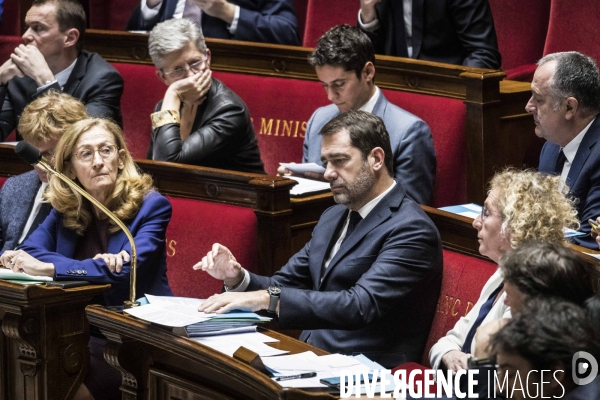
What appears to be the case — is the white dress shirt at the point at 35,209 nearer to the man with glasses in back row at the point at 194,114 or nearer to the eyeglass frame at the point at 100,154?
the eyeglass frame at the point at 100,154

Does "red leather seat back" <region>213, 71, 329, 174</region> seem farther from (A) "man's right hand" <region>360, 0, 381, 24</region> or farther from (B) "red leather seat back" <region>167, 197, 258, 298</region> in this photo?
(B) "red leather seat back" <region>167, 197, 258, 298</region>

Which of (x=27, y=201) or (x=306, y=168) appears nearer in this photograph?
(x=27, y=201)

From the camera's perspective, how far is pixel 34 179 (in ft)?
7.92

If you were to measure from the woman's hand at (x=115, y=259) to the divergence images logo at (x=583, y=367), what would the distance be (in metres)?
1.09

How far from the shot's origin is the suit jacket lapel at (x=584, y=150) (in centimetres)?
214

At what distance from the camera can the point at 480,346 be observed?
58.1 inches

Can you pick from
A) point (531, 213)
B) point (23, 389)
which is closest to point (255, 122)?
point (23, 389)

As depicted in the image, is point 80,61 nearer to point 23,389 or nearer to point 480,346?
point 23,389

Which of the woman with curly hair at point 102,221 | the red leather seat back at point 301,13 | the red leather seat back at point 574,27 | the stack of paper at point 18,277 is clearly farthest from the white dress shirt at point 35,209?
the red leather seat back at point 574,27

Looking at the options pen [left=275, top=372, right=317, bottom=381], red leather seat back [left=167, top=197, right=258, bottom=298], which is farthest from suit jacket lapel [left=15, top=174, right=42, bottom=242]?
pen [left=275, top=372, right=317, bottom=381]

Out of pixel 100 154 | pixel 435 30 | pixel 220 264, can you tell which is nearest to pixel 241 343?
pixel 220 264

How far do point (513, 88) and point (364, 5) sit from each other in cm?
55

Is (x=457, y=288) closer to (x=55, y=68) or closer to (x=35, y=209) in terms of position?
(x=35, y=209)

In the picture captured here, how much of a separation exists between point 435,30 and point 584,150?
2.69ft
